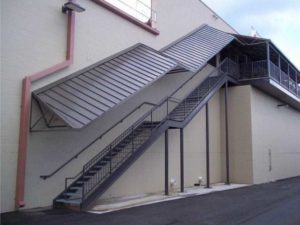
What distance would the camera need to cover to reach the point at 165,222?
9938 mm

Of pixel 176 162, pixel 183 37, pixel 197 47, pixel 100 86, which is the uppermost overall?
pixel 183 37

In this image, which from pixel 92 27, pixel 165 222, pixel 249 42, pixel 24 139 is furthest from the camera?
pixel 249 42

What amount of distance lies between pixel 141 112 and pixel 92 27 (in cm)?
417

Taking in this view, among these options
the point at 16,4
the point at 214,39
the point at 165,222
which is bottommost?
the point at 165,222

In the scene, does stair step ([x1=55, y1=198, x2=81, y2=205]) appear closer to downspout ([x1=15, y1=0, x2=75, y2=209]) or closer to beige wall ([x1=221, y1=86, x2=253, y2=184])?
downspout ([x1=15, y1=0, x2=75, y2=209])

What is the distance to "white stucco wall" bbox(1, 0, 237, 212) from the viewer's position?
11.2 m

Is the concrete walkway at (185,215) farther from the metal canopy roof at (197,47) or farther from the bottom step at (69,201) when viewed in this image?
the metal canopy roof at (197,47)

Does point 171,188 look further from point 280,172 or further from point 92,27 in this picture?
point 280,172

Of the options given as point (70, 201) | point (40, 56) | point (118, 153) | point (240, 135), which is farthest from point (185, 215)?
point (240, 135)

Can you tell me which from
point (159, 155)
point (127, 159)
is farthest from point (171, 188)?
point (127, 159)

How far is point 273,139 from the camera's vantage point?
1099 inches

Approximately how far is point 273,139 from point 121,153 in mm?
15951

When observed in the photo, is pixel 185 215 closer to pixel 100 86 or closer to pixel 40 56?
pixel 100 86

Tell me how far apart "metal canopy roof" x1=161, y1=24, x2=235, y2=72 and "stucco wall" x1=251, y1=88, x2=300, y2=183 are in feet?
14.1
